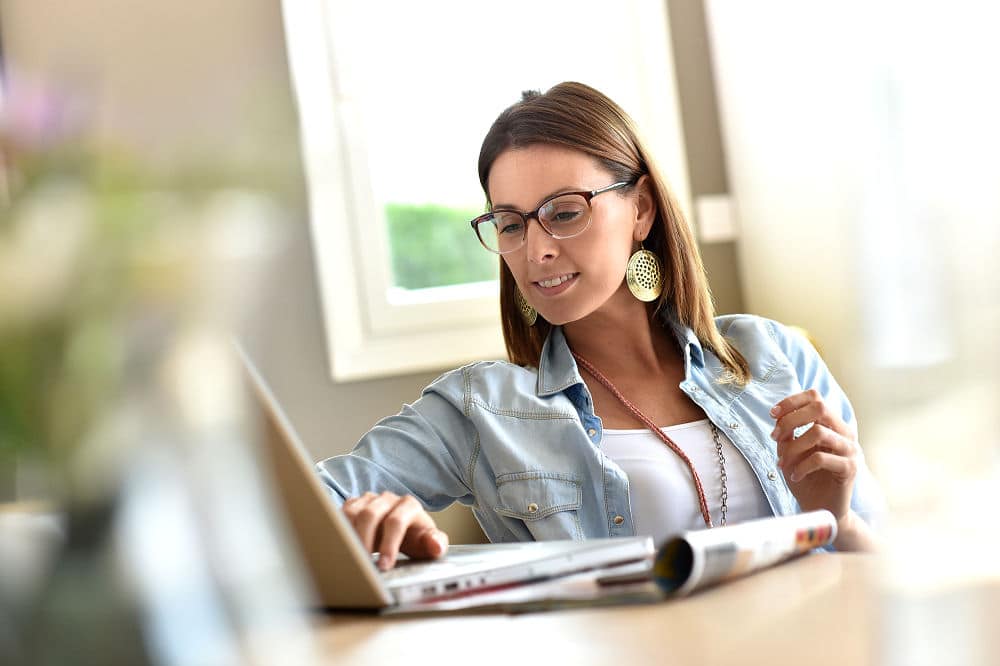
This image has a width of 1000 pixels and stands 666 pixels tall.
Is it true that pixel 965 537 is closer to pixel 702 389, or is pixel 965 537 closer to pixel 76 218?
pixel 76 218

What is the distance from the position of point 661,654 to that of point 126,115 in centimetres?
35

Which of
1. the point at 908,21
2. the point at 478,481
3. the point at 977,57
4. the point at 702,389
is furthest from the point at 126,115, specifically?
the point at 908,21

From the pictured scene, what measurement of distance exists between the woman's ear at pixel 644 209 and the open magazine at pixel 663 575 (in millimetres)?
1066

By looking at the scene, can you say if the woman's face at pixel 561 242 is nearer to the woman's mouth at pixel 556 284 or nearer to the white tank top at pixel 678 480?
the woman's mouth at pixel 556 284

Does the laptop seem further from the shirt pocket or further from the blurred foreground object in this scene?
the shirt pocket

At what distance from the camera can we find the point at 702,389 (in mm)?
1627

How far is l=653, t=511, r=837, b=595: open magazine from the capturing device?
68cm

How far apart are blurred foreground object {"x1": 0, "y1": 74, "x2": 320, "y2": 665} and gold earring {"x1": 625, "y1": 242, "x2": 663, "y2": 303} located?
4.63 feet

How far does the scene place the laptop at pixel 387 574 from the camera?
2.15 feet

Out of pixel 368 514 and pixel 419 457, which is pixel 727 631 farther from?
pixel 419 457

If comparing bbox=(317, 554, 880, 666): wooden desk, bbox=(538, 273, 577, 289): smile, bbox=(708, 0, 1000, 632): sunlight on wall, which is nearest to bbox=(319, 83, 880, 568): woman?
bbox=(538, 273, 577, 289): smile

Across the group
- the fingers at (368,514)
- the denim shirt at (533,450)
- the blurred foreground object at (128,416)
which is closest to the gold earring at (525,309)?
the denim shirt at (533,450)

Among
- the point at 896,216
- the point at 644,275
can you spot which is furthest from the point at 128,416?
the point at 896,216

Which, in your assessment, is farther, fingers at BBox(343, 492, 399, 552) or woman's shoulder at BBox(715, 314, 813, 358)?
woman's shoulder at BBox(715, 314, 813, 358)
